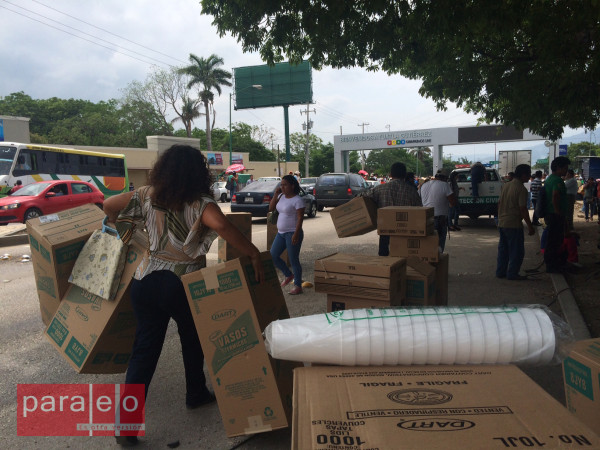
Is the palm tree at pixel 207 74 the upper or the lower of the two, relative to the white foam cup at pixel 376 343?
upper

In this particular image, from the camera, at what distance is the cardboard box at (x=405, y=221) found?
4.96m

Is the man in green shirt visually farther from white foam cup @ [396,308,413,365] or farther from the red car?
the red car

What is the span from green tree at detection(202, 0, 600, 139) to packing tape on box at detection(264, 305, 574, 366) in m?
3.62

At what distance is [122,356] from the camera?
321 cm

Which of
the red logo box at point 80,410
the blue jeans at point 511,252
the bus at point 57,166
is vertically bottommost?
the red logo box at point 80,410

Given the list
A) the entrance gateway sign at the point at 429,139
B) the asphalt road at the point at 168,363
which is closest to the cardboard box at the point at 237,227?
the asphalt road at the point at 168,363

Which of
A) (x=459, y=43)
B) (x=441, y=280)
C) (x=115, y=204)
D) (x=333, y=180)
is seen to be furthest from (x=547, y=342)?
(x=333, y=180)

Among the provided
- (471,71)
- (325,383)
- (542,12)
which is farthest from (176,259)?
(471,71)

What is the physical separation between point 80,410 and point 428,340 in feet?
8.93

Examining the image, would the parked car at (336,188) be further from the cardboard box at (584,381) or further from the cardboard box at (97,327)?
the cardboard box at (584,381)

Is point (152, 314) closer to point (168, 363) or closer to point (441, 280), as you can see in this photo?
point (168, 363)

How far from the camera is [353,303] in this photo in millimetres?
3580

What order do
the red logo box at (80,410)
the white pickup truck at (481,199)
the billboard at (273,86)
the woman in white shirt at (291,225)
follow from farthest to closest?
the billboard at (273,86), the white pickup truck at (481,199), the woman in white shirt at (291,225), the red logo box at (80,410)

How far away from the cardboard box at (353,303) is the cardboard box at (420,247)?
1469mm
